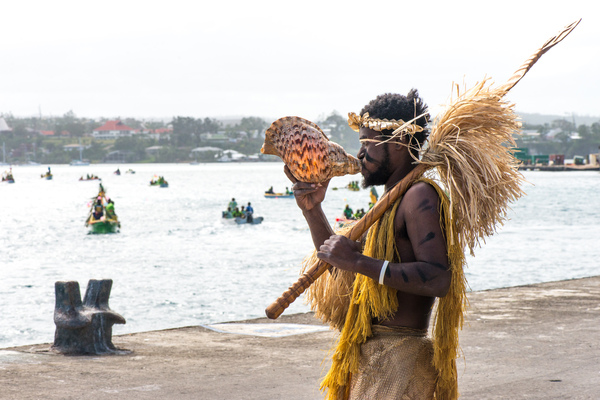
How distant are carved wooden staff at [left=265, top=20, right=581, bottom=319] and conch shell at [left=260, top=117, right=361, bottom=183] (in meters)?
0.21

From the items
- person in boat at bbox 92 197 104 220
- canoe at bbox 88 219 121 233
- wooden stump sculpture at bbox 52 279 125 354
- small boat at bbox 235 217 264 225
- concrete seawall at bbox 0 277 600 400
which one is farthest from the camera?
small boat at bbox 235 217 264 225

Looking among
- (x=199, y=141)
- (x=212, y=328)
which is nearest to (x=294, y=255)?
(x=212, y=328)

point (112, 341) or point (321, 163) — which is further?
point (112, 341)

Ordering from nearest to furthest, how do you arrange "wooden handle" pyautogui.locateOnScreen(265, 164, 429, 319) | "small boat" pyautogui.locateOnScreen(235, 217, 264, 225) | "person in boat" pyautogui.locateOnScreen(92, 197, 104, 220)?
"wooden handle" pyautogui.locateOnScreen(265, 164, 429, 319), "person in boat" pyautogui.locateOnScreen(92, 197, 104, 220), "small boat" pyautogui.locateOnScreen(235, 217, 264, 225)

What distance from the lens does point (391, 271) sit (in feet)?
8.17

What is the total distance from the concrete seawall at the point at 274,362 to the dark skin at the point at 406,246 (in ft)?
5.18

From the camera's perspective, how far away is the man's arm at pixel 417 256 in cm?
249

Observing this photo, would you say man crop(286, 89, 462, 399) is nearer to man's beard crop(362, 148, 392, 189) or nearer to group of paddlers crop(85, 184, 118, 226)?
man's beard crop(362, 148, 392, 189)

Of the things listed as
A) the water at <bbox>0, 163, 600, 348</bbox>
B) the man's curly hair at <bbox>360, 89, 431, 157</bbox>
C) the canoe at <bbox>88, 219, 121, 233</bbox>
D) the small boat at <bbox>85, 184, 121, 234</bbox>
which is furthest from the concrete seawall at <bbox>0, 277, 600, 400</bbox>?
the canoe at <bbox>88, 219, 121, 233</bbox>

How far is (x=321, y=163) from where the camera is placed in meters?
2.76

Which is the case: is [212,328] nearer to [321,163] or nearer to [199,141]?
[321,163]

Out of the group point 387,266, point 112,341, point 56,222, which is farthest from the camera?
point 56,222

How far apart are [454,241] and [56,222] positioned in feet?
184

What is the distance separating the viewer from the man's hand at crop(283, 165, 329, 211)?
9.32ft
